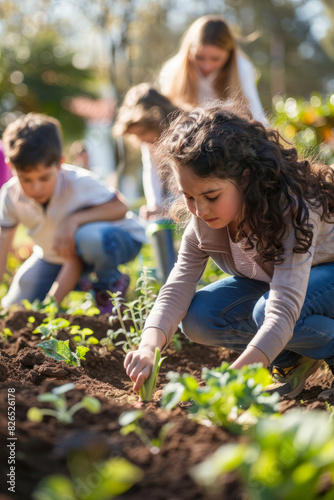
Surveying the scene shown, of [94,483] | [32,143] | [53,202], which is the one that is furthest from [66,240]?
[94,483]

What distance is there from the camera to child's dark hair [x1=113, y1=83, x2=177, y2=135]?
11.7 ft

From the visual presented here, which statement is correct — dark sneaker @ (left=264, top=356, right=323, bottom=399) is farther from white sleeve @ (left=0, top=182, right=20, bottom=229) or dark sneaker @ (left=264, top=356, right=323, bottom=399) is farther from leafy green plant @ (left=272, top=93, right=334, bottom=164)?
leafy green plant @ (left=272, top=93, right=334, bottom=164)

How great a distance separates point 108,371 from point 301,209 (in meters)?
1.16

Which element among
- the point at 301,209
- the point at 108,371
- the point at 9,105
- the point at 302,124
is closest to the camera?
the point at 301,209

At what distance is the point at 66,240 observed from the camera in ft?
11.8

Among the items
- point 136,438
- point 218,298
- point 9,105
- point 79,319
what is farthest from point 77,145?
point 136,438

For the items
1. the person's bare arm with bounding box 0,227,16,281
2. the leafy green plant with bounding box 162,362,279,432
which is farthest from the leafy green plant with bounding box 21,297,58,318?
the leafy green plant with bounding box 162,362,279,432

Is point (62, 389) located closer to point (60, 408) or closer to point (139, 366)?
point (60, 408)

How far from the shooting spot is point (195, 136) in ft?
6.29

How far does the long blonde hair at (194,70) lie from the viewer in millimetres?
3998

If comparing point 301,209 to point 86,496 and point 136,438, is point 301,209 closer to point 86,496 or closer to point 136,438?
point 136,438

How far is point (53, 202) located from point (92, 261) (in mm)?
444

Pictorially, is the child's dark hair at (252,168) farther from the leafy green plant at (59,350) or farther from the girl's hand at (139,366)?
the leafy green plant at (59,350)

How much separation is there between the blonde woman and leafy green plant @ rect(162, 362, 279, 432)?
288 cm
